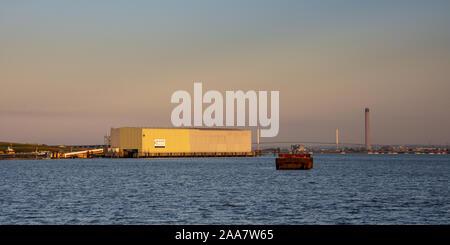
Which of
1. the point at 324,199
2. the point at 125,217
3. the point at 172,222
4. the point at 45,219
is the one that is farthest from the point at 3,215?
the point at 324,199

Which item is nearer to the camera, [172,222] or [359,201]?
[172,222]

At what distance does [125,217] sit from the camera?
3825 centimetres

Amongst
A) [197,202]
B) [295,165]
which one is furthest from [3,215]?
[295,165]
